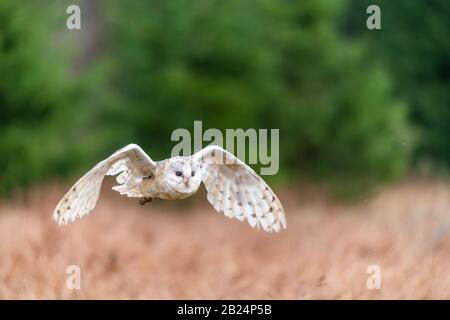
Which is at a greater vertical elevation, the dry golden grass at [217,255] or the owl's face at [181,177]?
the owl's face at [181,177]

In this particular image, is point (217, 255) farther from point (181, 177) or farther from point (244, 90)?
point (181, 177)

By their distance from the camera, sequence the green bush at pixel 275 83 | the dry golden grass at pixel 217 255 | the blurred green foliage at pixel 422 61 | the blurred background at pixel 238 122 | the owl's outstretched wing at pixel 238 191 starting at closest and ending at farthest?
the owl's outstretched wing at pixel 238 191 → the dry golden grass at pixel 217 255 → the blurred background at pixel 238 122 → the green bush at pixel 275 83 → the blurred green foliage at pixel 422 61

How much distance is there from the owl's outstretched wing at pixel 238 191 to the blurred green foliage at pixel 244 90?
9.80 metres

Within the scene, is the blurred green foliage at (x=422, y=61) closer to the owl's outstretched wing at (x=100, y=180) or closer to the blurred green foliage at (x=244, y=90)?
the blurred green foliage at (x=244, y=90)

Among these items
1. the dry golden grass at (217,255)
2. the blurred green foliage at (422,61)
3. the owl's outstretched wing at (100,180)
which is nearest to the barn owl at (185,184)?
the owl's outstretched wing at (100,180)

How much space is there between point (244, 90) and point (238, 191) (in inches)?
441

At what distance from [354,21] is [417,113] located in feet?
11.7

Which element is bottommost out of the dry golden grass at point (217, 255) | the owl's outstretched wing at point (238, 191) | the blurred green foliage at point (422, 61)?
the dry golden grass at point (217, 255)

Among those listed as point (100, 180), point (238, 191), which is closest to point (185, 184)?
point (100, 180)

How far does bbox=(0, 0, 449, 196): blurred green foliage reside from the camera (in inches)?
674

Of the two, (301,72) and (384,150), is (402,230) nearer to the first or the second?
(384,150)

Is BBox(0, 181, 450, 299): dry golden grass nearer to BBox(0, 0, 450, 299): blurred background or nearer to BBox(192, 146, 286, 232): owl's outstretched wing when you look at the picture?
BBox(0, 0, 450, 299): blurred background

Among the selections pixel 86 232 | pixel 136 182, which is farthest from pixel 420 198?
pixel 136 182

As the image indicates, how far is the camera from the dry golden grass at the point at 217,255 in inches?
373
